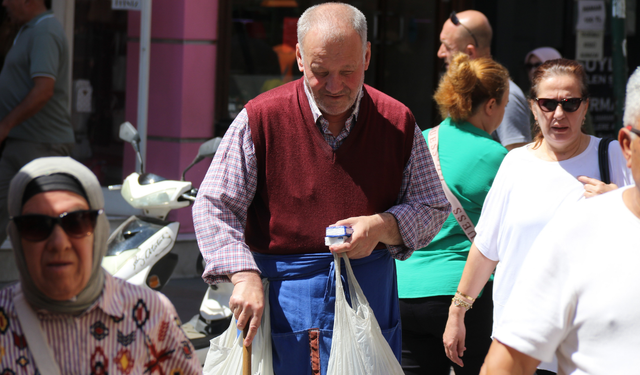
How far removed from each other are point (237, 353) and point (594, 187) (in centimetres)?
142

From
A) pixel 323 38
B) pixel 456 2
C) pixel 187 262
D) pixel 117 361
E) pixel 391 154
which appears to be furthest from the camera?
pixel 456 2

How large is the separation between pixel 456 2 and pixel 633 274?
7599 mm

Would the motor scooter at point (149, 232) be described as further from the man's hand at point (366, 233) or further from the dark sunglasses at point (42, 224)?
the dark sunglasses at point (42, 224)

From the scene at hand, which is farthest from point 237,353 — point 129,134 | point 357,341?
point 129,134

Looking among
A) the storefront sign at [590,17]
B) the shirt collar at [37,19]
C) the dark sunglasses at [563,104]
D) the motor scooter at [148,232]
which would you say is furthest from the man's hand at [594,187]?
the storefront sign at [590,17]

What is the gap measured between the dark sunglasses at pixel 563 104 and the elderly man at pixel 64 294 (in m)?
2.02

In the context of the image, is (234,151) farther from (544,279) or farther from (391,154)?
(544,279)

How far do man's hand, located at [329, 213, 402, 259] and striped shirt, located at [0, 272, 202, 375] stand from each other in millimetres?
883

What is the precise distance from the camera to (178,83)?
7105 millimetres

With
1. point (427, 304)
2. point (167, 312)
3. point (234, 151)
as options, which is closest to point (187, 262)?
point (427, 304)

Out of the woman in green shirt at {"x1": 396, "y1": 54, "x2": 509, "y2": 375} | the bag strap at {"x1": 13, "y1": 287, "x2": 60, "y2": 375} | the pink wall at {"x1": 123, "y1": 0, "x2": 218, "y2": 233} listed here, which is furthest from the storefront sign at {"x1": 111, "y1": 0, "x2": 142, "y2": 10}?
the bag strap at {"x1": 13, "y1": 287, "x2": 60, "y2": 375}

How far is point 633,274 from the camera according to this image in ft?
5.67

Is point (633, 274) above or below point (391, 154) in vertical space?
below

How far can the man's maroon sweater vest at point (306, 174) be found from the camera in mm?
2693
